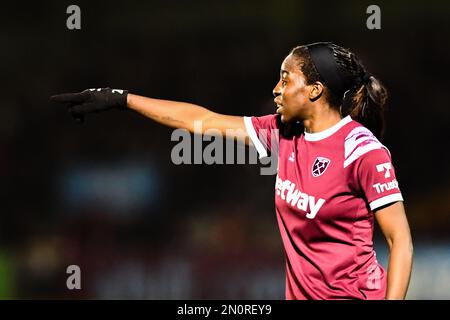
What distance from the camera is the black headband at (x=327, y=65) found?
2896 mm

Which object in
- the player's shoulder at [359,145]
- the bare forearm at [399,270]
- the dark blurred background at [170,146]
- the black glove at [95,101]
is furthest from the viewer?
the dark blurred background at [170,146]

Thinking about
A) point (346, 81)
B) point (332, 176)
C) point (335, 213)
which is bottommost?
point (335, 213)

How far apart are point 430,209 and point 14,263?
9.55ft

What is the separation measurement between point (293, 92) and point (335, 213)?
0.50 metres

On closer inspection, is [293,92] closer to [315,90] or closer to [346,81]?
[315,90]

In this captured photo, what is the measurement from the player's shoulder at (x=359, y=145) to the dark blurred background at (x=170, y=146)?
246cm

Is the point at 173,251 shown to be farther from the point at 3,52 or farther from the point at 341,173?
the point at 341,173

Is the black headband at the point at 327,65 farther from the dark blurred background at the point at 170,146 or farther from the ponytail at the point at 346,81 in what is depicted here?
the dark blurred background at the point at 170,146

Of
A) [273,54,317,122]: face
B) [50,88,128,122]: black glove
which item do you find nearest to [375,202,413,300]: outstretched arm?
[273,54,317,122]: face

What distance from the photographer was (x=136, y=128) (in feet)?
18.2

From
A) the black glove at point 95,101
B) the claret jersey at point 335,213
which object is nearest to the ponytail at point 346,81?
the claret jersey at point 335,213

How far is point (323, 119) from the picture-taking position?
2943 mm

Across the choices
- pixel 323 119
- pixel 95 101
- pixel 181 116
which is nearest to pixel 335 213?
pixel 323 119
